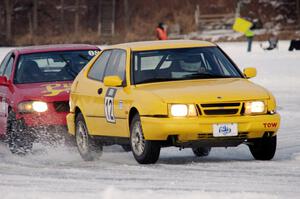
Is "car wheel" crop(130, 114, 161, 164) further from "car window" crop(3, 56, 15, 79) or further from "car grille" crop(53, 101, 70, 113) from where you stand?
"car window" crop(3, 56, 15, 79)

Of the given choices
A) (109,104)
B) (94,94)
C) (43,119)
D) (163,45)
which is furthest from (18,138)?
(163,45)

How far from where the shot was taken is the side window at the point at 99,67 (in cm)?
1346

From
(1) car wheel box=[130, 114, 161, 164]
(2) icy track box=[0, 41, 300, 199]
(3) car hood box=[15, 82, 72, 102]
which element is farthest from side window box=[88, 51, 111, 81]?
(1) car wheel box=[130, 114, 161, 164]

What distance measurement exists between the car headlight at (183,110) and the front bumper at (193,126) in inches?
2.5

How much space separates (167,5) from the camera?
92000mm

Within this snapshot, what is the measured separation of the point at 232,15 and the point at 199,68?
243ft

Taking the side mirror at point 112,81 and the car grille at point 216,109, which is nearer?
the car grille at point 216,109

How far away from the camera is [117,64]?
13078 millimetres

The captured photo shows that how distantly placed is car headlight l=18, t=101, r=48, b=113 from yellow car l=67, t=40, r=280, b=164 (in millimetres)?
856

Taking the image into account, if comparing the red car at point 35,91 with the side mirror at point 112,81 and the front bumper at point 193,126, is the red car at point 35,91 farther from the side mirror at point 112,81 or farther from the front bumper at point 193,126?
the front bumper at point 193,126

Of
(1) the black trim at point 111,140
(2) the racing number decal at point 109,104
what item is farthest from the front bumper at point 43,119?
(2) the racing number decal at point 109,104

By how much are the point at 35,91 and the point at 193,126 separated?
4.14 meters

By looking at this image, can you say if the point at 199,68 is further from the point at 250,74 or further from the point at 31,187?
the point at 31,187

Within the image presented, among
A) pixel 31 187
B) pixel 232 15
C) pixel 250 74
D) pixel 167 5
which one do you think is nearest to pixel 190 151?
pixel 250 74
